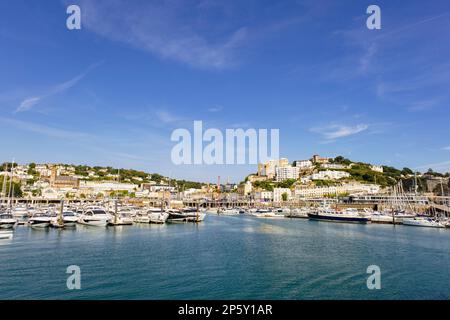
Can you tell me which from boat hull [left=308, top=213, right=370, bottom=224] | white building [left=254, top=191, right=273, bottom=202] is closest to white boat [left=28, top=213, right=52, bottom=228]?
boat hull [left=308, top=213, right=370, bottom=224]

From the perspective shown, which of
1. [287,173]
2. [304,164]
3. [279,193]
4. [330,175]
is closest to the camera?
[279,193]

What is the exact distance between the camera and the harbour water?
1045 cm

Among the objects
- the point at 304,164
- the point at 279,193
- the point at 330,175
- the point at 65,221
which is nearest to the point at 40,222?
the point at 65,221

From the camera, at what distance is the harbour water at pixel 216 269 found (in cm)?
1045

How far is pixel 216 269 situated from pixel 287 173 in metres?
123

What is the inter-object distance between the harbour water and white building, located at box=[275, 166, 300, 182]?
11238 cm

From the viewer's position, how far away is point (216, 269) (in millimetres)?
13500

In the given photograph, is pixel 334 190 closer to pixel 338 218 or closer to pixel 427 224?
pixel 338 218

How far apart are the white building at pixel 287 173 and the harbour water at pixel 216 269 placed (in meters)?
112

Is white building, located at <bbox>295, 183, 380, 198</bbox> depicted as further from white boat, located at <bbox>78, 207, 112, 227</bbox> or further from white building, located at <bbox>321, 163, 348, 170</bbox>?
white boat, located at <bbox>78, 207, 112, 227</bbox>

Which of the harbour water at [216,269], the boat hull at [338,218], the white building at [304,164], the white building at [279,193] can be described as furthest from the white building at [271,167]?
the harbour water at [216,269]

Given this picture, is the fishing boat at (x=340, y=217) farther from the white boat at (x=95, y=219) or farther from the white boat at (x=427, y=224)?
the white boat at (x=95, y=219)
